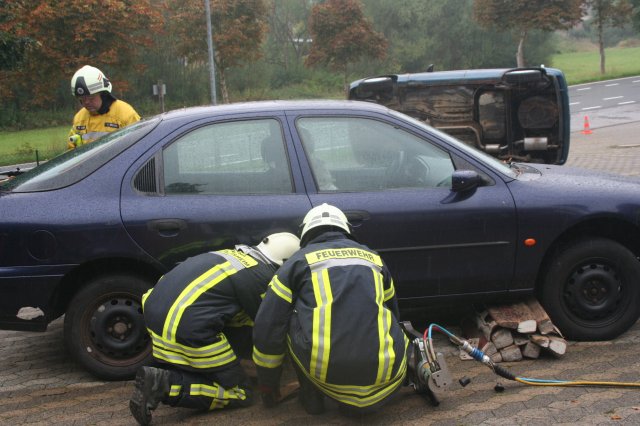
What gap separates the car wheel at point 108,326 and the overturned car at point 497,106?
595cm

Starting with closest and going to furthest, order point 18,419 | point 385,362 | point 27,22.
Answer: point 385,362 → point 18,419 → point 27,22

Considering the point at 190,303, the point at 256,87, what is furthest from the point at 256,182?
the point at 256,87

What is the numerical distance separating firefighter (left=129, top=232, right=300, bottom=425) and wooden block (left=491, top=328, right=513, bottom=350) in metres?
1.49

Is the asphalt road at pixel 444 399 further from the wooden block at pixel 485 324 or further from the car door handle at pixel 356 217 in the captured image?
the car door handle at pixel 356 217

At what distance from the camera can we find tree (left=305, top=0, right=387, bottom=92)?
29.6 metres

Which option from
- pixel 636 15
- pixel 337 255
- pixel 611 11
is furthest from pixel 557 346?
pixel 636 15

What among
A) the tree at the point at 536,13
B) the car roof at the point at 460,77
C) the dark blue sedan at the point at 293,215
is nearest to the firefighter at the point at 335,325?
the dark blue sedan at the point at 293,215

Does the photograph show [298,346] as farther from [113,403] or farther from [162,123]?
[162,123]

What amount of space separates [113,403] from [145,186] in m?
1.29

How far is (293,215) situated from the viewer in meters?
4.53

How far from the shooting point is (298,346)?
371cm

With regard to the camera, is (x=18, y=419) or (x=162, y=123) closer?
(x=18, y=419)

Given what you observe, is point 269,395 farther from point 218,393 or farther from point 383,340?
point 383,340

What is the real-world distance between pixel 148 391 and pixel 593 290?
2872mm
